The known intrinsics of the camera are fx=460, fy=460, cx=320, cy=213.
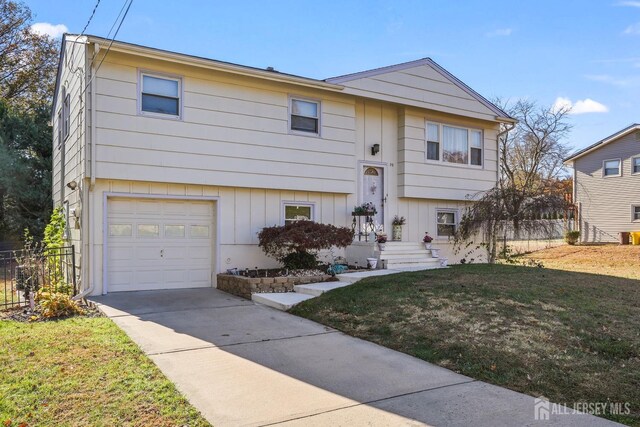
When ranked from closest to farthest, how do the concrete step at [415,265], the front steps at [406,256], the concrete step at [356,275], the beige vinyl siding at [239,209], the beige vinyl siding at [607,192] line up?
the concrete step at [356,275] → the beige vinyl siding at [239,209] → the concrete step at [415,265] → the front steps at [406,256] → the beige vinyl siding at [607,192]

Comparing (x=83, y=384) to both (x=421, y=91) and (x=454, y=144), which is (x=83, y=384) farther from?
(x=454, y=144)

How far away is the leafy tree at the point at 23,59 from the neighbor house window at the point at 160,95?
62.7 feet

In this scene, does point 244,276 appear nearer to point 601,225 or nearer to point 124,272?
point 124,272

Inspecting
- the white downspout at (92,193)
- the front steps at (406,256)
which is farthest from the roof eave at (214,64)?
the front steps at (406,256)

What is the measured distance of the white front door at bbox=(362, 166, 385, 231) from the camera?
13.2 meters

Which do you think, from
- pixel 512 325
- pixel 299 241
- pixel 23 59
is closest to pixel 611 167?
pixel 299 241

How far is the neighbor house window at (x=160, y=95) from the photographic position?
9.91m

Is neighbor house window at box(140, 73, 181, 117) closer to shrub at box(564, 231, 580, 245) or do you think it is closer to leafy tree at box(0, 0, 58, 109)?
leafy tree at box(0, 0, 58, 109)

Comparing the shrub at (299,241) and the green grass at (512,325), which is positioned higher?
the shrub at (299,241)

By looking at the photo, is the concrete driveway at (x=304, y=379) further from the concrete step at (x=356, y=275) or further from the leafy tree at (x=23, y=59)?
the leafy tree at (x=23, y=59)

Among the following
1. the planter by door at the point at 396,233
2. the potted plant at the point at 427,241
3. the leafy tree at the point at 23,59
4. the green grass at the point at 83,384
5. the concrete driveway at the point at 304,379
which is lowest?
the concrete driveway at the point at 304,379

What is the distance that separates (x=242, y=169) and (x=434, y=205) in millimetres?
6424

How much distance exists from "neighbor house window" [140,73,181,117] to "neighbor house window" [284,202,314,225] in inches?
139

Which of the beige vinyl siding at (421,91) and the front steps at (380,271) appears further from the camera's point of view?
the beige vinyl siding at (421,91)
